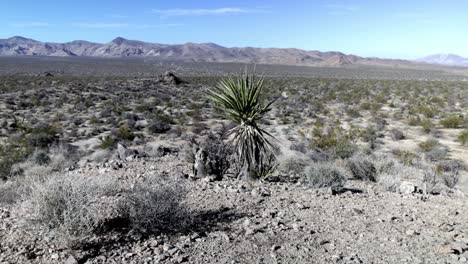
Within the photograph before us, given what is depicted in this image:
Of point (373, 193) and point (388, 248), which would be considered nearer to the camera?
point (388, 248)

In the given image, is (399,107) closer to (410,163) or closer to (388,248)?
(410,163)

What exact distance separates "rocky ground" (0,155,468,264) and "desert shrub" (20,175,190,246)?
0.65ft

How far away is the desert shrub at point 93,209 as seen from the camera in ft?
16.4

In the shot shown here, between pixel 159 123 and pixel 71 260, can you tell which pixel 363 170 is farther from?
pixel 159 123

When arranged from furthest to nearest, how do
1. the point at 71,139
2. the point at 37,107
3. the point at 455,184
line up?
the point at 37,107
the point at 71,139
the point at 455,184

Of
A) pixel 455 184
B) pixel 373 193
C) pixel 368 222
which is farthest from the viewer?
pixel 455 184

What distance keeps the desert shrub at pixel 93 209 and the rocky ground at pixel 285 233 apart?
0.65 feet

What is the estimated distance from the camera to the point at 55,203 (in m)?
5.11

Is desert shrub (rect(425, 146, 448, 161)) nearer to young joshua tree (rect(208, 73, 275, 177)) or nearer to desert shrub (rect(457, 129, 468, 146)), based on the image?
desert shrub (rect(457, 129, 468, 146))

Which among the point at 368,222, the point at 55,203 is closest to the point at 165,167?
the point at 55,203

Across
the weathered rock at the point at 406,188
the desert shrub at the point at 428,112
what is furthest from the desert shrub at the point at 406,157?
the desert shrub at the point at 428,112

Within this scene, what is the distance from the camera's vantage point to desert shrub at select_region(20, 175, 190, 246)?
16.4 ft

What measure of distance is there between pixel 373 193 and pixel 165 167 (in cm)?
460

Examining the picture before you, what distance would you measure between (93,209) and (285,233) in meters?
2.67
